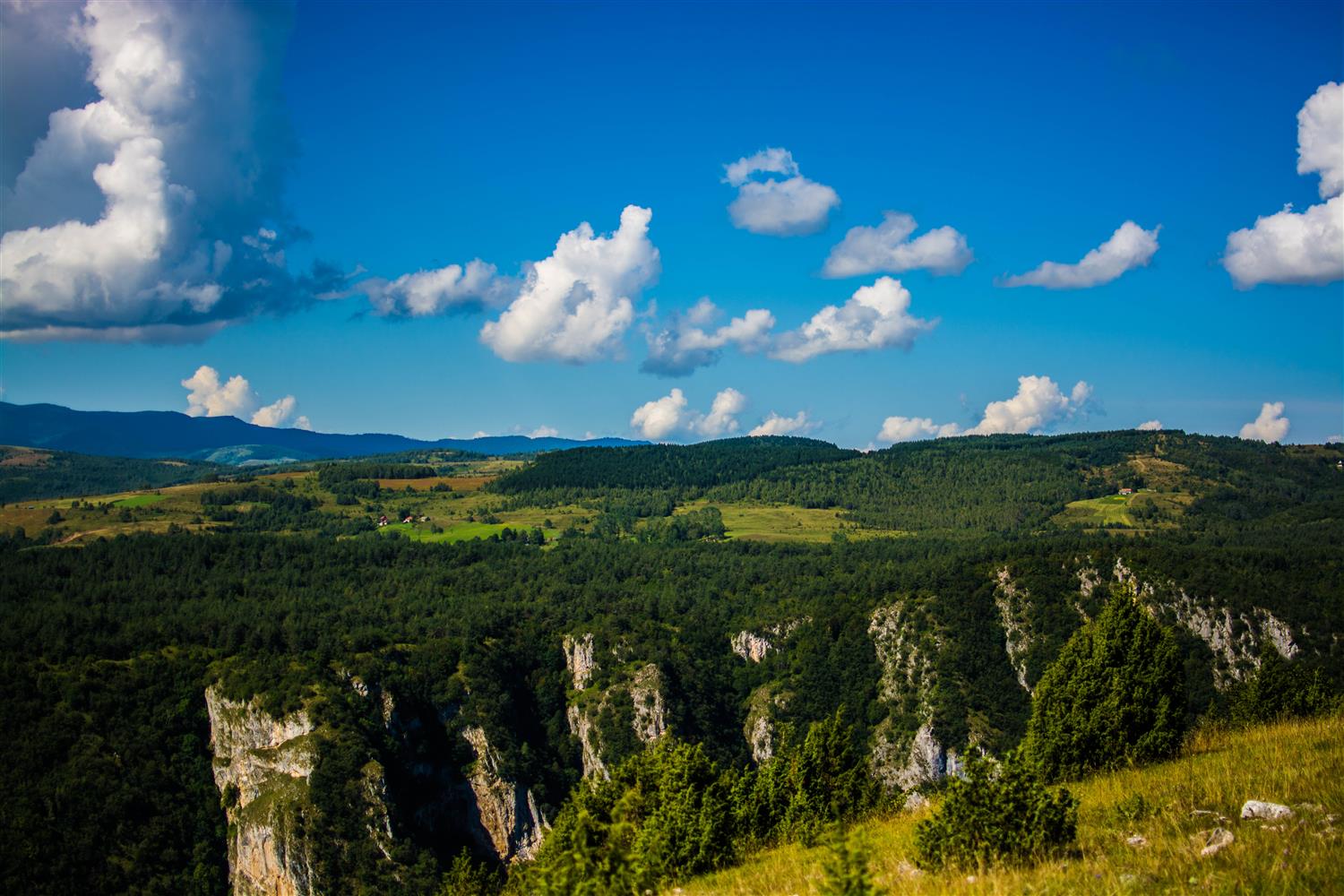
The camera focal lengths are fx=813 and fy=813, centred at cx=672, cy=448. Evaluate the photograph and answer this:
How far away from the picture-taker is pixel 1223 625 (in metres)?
143

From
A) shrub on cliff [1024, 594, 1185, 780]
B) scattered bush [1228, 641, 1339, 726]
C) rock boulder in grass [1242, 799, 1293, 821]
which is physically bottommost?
scattered bush [1228, 641, 1339, 726]

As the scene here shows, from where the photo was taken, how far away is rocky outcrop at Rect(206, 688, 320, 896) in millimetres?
95875

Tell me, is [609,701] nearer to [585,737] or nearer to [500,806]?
[585,737]

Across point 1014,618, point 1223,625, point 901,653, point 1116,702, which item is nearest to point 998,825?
point 1116,702

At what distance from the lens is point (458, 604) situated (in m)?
162

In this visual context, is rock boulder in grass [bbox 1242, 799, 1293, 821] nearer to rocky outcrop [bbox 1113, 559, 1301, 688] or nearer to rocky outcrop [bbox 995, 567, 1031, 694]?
rocky outcrop [bbox 995, 567, 1031, 694]

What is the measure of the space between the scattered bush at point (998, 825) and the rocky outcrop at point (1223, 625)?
142 meters

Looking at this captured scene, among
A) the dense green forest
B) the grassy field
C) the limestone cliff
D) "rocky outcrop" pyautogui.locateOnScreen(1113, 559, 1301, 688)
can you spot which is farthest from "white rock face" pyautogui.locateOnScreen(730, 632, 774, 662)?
the grassy field

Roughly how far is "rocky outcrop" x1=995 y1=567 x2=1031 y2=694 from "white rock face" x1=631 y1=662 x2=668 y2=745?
204 feet

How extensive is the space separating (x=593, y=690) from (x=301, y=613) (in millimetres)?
52096

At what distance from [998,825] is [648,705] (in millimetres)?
128859

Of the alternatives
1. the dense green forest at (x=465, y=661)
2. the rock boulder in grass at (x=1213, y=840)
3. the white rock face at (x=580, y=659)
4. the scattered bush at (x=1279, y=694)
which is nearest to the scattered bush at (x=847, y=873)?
the rock boulder in grass at (x=1213, y=840)

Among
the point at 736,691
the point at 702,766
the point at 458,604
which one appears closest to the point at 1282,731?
the point at 702,766

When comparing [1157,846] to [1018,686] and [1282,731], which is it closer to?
[1282,731]
